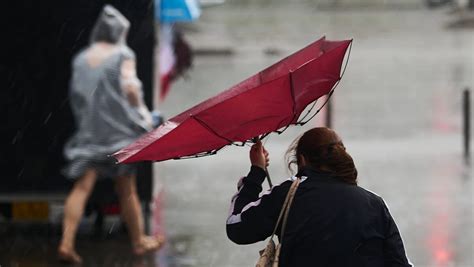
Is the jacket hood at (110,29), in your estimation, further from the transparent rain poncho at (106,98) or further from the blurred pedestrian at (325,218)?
the blurred pedestrian at (325,218)

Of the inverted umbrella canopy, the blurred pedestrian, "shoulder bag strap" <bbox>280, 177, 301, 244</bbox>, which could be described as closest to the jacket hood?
the inverted umbrella canopy

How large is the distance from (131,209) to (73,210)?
18.3 inches

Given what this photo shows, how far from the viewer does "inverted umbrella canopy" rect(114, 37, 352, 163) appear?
159 inches

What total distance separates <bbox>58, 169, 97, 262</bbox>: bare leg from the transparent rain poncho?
8 centimetres

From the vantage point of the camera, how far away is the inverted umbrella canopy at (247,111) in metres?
4.03

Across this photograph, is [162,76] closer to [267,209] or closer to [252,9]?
[267,209]

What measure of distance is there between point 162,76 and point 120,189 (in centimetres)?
539

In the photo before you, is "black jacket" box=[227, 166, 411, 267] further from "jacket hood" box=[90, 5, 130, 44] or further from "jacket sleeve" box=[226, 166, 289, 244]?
"jacket hood" box=[90, 5, 130, 44]

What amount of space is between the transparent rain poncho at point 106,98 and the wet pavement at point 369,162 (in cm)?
90

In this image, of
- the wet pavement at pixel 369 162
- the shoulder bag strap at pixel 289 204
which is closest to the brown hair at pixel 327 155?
the shoulder bag strap at pixel 289 204

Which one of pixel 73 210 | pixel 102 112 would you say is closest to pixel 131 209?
pixel 73 210

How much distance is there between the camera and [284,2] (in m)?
53.2

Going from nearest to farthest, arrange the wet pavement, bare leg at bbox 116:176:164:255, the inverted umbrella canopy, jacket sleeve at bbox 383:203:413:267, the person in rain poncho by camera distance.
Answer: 1. the inverted umbrella canopy
2. jacket sleeve at bbox 383:203:413:267
3. the person in rain poncho
4. bare leg at bbox 116:176:164:255
5. the wet pavement

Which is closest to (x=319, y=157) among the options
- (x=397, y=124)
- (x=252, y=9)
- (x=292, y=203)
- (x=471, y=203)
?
(x=292, y=203)
